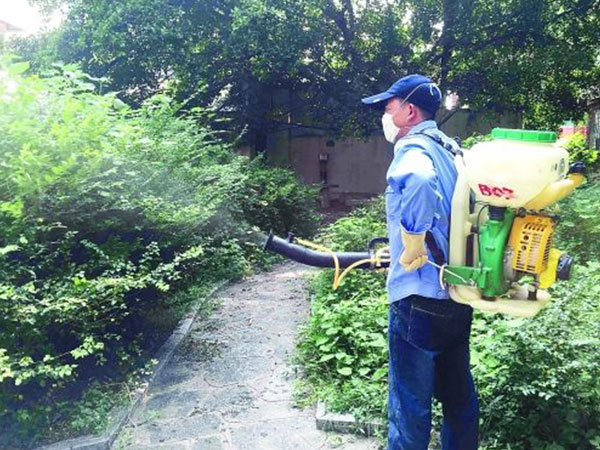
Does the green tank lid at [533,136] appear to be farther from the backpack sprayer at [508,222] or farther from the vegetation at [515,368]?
the vegetation at [515,368]

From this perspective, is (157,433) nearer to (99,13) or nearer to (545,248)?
(545,248)

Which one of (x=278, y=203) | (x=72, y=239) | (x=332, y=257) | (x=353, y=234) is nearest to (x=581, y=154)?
(x=353, y=234)

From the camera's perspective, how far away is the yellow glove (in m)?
1.95

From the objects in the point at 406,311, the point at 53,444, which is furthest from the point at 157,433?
the point at 406,311

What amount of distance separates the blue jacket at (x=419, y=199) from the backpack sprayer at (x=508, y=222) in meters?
0.05

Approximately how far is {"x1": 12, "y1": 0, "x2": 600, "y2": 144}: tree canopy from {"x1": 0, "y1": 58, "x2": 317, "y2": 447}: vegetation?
17.9 feet

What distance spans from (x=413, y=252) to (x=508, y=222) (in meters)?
0.37

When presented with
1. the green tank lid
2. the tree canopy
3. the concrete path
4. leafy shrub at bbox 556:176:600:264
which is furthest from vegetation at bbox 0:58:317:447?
the tree canopy

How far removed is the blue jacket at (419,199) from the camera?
191 cm

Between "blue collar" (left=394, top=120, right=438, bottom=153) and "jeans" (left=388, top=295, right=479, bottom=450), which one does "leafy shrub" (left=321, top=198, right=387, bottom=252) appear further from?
"blue collar" (left=394, top=120, right=438, bottom=153)

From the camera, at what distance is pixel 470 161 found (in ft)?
6.32

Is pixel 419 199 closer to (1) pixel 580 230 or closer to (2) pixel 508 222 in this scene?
(2) pixel 508 222

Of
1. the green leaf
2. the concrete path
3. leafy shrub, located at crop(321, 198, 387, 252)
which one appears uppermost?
leafy shrub, located at crop(321, 198, 387, 252)

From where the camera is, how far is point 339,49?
10.8 metres
